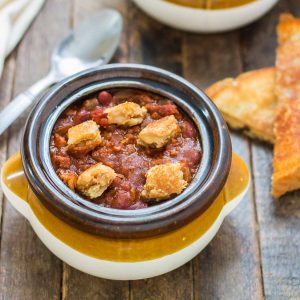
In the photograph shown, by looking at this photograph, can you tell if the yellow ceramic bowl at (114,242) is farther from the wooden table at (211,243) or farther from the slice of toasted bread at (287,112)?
the slice of toasted bread at (287,112)

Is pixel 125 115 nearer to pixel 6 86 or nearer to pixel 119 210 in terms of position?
pixel 119 210

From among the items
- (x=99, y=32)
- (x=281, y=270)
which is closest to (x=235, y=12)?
→ (x=99, y=32)

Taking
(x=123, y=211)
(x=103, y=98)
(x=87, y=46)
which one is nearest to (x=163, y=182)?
(x=123, y=211)

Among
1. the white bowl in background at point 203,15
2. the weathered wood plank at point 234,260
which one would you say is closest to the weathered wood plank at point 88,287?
the weathered wood plank at point 234,260

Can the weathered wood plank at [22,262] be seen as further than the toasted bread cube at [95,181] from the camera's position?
Yes

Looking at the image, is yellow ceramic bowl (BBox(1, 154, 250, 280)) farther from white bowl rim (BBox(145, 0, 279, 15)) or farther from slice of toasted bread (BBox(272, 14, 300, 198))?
white bowl rim (BBox(145, 0, 279, 15))
